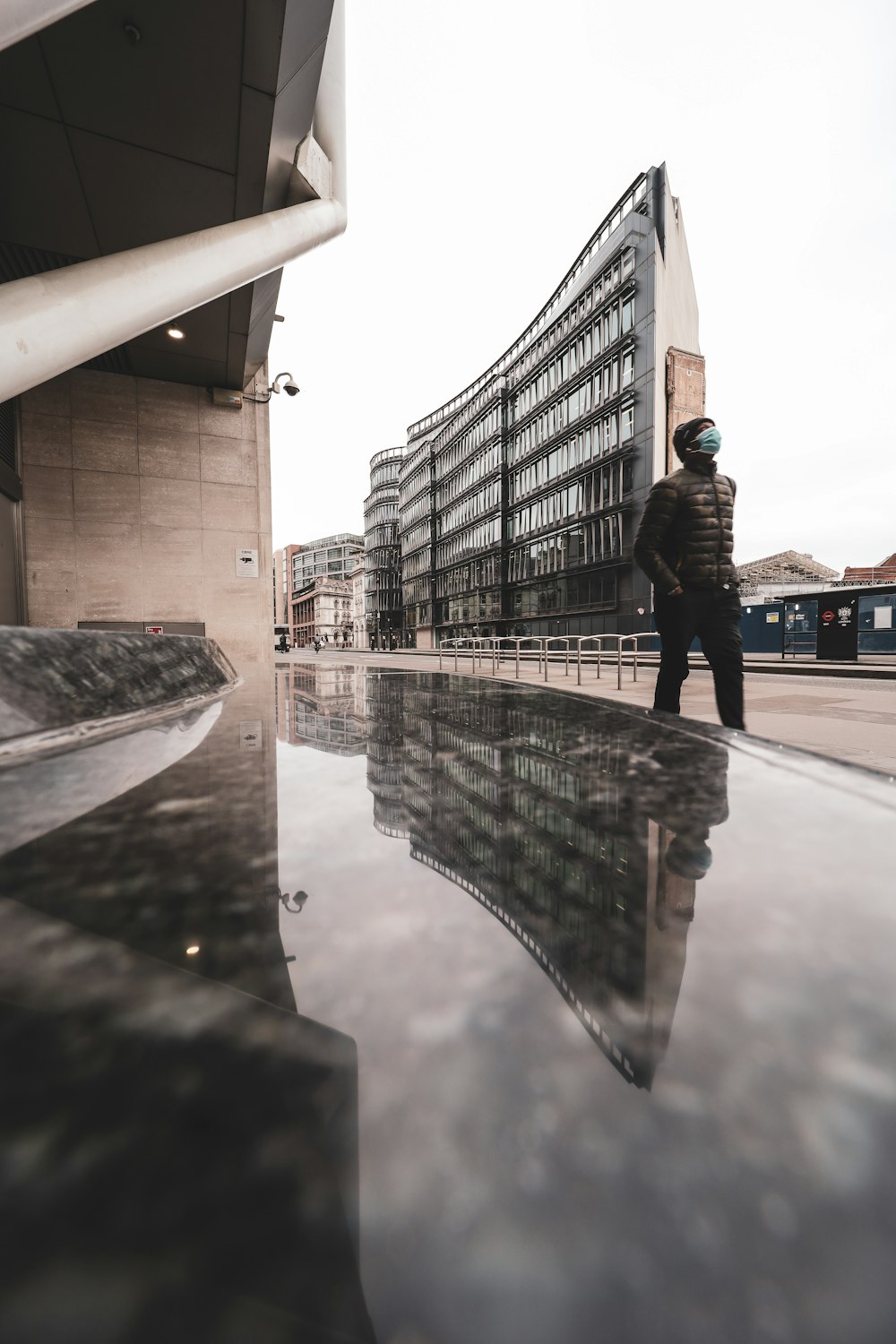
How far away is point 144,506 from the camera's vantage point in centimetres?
819

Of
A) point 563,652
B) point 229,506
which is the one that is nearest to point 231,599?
point 229,506

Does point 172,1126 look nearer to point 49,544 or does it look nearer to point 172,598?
point 172,598

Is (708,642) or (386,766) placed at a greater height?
(708,642)

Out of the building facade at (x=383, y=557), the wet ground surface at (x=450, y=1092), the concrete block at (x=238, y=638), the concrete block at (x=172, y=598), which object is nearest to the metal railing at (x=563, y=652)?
the wet ground surface at (x=450, y=1092)

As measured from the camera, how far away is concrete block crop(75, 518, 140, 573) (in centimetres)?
778

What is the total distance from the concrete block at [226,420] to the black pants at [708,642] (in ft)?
26.9

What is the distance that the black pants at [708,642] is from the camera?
281 cm

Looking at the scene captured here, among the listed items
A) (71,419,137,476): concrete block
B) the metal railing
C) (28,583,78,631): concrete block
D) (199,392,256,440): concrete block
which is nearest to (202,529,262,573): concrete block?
(71,419,137,476): concrete block

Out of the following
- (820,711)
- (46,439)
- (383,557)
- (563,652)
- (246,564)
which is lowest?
(820,711)

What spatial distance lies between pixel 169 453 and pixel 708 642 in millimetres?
8492

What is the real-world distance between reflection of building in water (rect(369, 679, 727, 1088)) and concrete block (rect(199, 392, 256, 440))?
9.20 metres

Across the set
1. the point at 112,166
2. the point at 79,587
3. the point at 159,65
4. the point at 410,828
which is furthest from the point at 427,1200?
the point at 79,587

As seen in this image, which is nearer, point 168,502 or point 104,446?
point 104,446

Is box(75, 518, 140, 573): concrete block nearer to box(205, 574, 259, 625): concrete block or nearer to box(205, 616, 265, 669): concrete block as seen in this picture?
box(205, 574, 259, 625): concrete block
